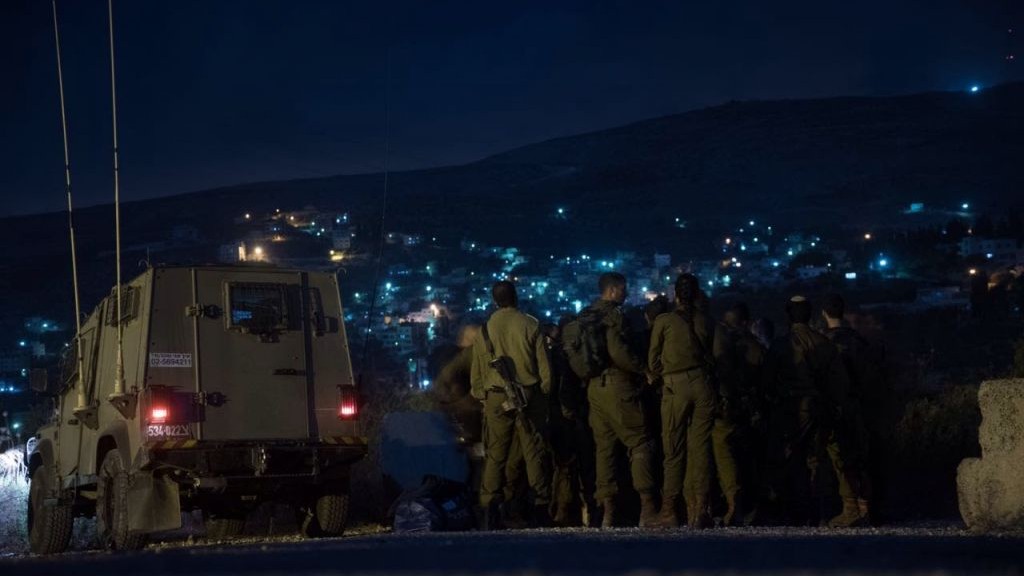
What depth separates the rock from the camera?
8164 millimetres

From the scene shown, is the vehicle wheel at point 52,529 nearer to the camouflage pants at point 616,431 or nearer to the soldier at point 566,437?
the soldier at point 566,437

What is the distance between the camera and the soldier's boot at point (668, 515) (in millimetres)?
9984

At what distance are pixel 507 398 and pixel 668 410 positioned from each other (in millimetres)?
1482

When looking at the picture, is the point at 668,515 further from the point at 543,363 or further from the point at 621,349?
the point at 543,363

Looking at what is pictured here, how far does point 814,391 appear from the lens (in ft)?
35.3

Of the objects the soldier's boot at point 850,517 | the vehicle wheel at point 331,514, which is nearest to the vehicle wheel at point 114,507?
the vehicle wheel at point 331,514

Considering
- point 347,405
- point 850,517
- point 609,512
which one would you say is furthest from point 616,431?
point 347,405

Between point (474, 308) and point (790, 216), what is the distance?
29640 millimetres

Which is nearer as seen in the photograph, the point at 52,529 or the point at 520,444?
the point at 520,444

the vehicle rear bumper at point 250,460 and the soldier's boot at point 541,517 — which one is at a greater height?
the vehicle rear bumper at point 250,460

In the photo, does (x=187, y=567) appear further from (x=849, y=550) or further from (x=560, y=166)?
(x=560, y=166)

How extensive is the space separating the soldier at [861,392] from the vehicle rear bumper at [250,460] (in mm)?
4357

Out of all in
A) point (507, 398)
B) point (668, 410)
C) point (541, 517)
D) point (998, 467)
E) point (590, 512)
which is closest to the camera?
point (998, 467)

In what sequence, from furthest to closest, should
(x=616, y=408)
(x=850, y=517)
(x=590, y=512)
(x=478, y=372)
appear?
1. (x=590, y=512)
2. (x=478, y=372)
3. (x=850, y=517)
4. (x=616, y=408)
